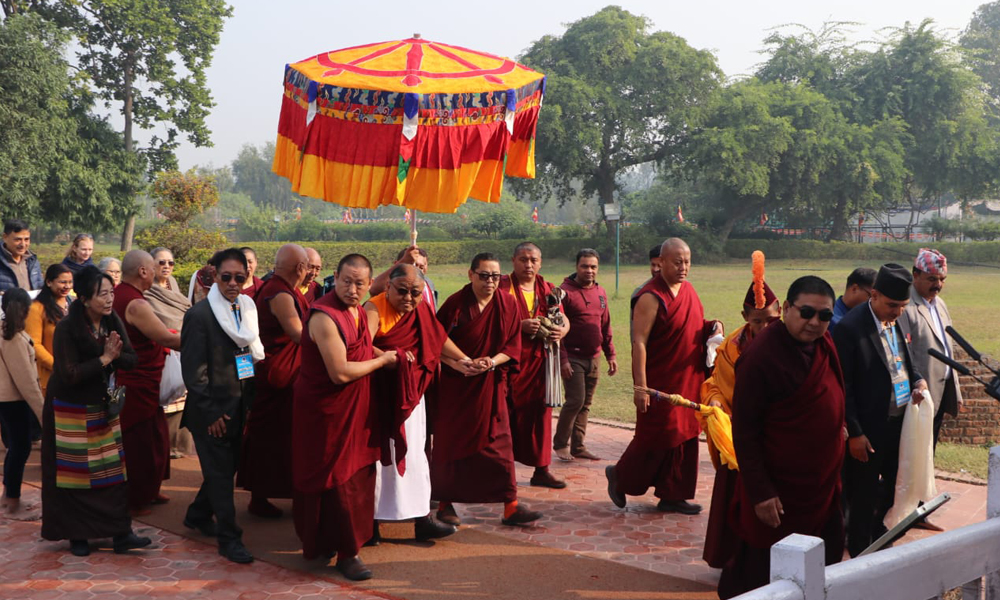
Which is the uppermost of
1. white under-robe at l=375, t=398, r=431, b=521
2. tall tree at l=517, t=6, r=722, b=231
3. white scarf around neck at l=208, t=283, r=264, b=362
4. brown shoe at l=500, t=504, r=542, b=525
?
tall tree at l=517, t=6, r=722, b=231

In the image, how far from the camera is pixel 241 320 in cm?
506

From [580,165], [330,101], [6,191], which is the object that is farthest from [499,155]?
[580,165]

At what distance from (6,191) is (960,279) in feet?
96.5

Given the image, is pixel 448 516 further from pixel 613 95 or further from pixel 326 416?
pixel 613 95

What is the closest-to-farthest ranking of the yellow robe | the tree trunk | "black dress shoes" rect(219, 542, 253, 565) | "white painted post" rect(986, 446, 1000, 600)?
"white painted post" rect(986, 446, 1000, 600)
the yellow robe
"black dress shoes" rect(219, 542, 253, 565)
the tree trunk

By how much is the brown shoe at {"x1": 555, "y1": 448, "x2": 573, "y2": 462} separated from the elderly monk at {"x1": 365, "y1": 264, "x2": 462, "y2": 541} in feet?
6.42

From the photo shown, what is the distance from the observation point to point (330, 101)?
223 inches

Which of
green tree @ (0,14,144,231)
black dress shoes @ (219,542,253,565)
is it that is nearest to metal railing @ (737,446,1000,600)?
black dress shoes @ (219,542,253,565)

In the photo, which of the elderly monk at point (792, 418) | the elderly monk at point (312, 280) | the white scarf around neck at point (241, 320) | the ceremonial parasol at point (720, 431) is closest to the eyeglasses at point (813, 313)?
the elderly monk at point (792, 418)

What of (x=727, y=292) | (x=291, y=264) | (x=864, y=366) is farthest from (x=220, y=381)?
(x=727, y=292)

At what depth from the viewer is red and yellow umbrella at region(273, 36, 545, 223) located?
566 cm

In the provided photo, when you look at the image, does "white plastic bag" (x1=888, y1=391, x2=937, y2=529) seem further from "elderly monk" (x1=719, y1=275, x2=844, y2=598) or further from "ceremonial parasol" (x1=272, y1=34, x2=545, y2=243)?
"ceremonial parasol" (x1=272, y1=34, x2=545, y2=243)

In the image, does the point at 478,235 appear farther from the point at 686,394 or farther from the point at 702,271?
the point at 686,394

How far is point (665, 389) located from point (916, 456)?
1.66 meters
